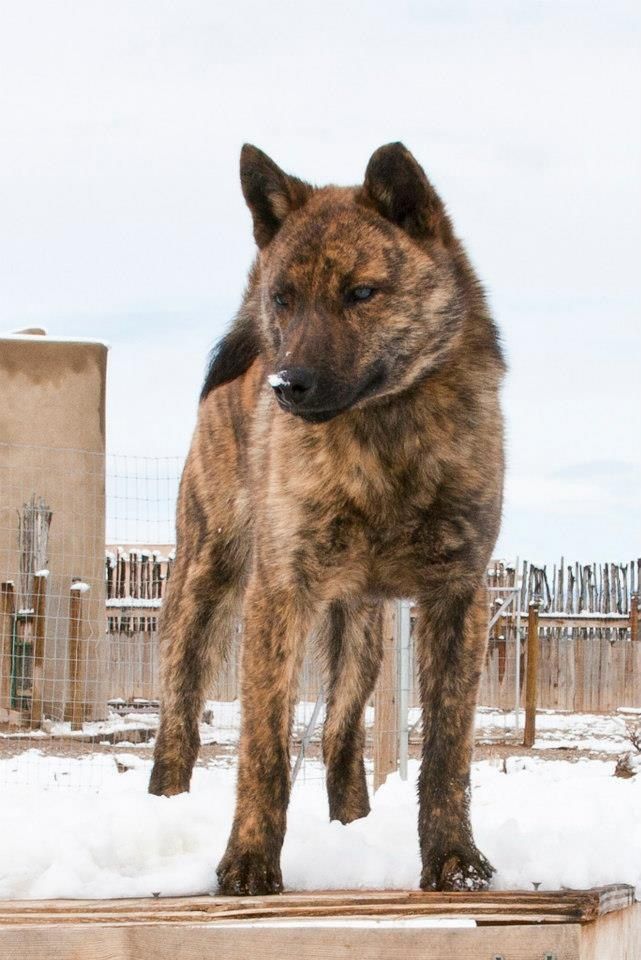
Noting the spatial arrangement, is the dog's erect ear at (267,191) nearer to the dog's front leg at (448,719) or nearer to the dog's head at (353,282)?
the dog's head at (353,282)

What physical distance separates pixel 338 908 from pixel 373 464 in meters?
1.31

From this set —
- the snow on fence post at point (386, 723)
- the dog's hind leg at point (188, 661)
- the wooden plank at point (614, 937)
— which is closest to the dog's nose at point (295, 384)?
the wooden plank at point (614, 937)

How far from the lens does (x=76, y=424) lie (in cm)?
1612

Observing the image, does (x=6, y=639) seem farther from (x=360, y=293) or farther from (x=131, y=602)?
(x=360, y=293)

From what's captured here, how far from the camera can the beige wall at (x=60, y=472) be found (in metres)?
15.5

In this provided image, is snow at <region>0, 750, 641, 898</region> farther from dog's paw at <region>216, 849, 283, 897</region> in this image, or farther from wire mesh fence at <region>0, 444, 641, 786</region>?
A: wire mesh fence at <region>0, 444, 641, 786</region>

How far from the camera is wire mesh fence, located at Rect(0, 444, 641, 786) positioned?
11.6 m

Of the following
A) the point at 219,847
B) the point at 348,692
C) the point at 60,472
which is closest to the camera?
the point at 219,847

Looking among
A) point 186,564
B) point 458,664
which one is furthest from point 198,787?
point 458,664

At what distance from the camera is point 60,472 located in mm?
15367

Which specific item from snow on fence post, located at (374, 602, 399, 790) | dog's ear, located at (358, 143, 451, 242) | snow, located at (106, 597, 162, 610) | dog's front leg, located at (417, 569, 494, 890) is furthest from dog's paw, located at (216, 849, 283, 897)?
snow, located at (106, 597, 162, 610)

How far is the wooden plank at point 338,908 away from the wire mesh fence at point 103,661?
5.07 meters

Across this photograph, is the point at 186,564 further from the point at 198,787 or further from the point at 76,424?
the point at 76,424

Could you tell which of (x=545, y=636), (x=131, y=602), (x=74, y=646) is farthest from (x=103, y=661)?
(x=545, y=636)
